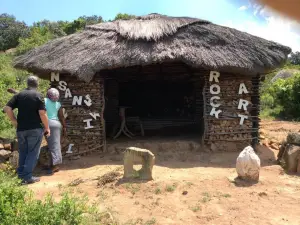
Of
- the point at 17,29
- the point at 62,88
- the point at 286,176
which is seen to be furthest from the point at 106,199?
the point at 17,29

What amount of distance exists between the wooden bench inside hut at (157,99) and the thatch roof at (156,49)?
1.87m

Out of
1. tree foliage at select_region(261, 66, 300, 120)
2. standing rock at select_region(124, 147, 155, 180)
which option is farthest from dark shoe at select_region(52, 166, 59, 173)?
tree foliage at select_region(261, 66, 300, 120)

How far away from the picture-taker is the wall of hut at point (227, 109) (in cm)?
765

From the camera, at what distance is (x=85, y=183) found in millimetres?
5555

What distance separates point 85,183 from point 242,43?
4.56m

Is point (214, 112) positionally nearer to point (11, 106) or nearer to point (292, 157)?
point (292, 157)

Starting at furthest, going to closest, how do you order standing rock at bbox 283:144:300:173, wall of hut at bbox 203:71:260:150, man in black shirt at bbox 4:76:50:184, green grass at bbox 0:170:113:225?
wall of hut at bbox 203:71:260:150, standing rock at bbox 283:144:300:173, man in black shirt at bbox 4:76:50:184, green grass at bbox 0:170:113:225

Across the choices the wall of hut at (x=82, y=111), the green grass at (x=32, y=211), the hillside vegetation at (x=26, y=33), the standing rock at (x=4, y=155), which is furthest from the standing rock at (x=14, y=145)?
the hillside vegetation at (x=26, y=33)

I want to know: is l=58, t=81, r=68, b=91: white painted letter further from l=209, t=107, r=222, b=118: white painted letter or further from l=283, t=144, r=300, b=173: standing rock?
l=283, t=144, r=300, b=173: standing rock

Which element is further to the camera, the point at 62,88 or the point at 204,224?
the point at 62,88

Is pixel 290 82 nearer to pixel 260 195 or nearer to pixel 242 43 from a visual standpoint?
pixel 242 43

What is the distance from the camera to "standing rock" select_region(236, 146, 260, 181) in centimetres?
535

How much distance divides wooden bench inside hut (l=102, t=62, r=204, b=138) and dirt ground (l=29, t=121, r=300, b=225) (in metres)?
2.82

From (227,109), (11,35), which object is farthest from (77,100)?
(11,35)
